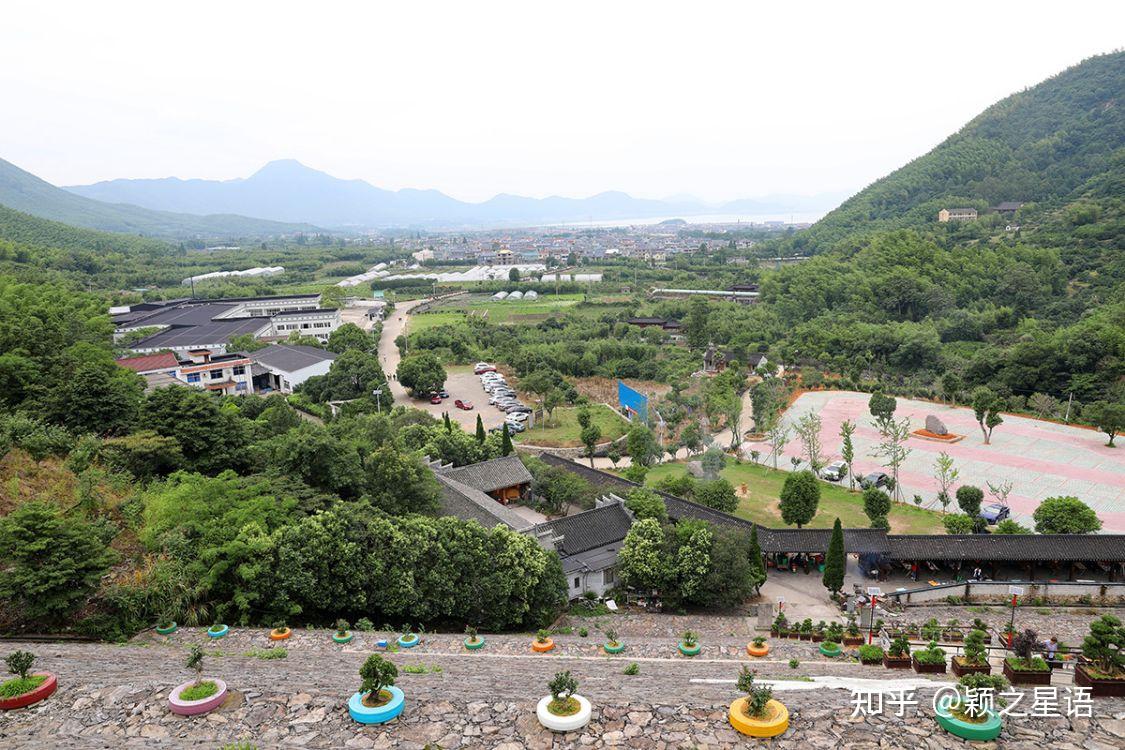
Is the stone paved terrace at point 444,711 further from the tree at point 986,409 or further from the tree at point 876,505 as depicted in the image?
the tree at point 986,409

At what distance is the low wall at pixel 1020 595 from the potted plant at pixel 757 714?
8.38m

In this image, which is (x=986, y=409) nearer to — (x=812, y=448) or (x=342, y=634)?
(x=812, y=448)

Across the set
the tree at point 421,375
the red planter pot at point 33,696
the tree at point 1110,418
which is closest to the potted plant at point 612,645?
the red planter pot at point 33,696

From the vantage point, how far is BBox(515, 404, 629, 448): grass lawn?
26.5m

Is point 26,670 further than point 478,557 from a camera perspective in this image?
No

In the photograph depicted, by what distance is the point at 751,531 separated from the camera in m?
14.9

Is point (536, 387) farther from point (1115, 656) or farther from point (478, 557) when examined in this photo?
point (1115, 656)

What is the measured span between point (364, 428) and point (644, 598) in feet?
30.1

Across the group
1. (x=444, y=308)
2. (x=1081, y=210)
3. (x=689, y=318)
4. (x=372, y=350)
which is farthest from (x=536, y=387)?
(x=1081, y=210)

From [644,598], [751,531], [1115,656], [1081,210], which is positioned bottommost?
[644,598]

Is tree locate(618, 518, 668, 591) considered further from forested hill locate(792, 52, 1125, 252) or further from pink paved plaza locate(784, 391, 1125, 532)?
forested hill locate(792, 52, 1125, 252)

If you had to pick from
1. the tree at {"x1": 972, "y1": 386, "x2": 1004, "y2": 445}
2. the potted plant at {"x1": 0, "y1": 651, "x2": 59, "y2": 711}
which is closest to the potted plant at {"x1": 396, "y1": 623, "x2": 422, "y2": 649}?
the potted plant at {"x1": 0, "y1": 651, "x2": 59, "y2": 711}

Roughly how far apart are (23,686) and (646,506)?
11617 mm

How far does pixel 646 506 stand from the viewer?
16000 millimetres
